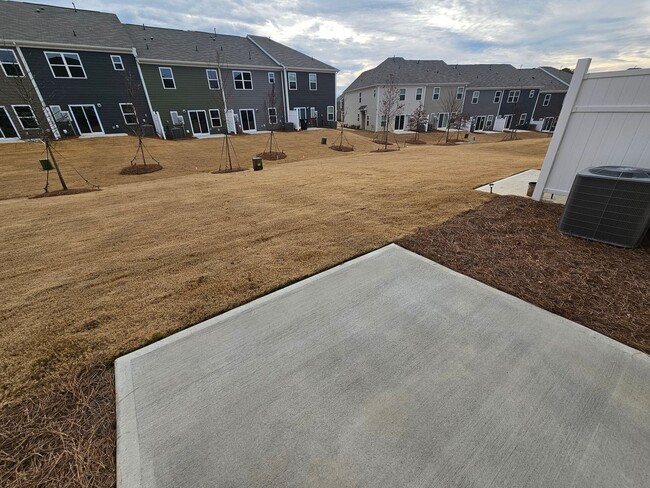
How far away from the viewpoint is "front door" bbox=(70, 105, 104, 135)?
20353 mm

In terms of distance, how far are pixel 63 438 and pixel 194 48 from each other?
30867 millimetres

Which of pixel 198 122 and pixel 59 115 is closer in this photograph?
pixel 59 115

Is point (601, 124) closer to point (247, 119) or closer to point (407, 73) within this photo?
point (247, 119)

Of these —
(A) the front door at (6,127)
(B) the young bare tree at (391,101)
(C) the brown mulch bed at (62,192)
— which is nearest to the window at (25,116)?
(A) the front door at (6,127)

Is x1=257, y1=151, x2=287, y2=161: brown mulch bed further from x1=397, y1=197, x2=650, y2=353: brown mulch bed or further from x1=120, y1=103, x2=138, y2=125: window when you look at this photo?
x1=397, y1=197, x2=650, y2=353: brown mulch bed

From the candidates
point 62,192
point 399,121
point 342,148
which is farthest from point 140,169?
point 399,121

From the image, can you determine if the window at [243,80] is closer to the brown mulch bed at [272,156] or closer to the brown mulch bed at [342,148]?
the brown mulch bed at [342,148]

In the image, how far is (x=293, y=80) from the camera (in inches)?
1101

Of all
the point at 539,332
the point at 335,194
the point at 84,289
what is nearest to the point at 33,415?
the point at 84,289

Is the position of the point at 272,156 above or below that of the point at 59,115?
below

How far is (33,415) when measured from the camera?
2139 millimetres

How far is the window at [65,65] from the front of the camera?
1902 cm

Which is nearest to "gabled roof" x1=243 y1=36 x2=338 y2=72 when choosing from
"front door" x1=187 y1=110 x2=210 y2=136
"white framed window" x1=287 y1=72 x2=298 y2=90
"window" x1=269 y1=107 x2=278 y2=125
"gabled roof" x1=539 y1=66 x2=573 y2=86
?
"white framed window" x1=287 y1=72 x2=298 y2=90

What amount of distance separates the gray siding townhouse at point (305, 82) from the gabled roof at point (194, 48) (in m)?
1.35
